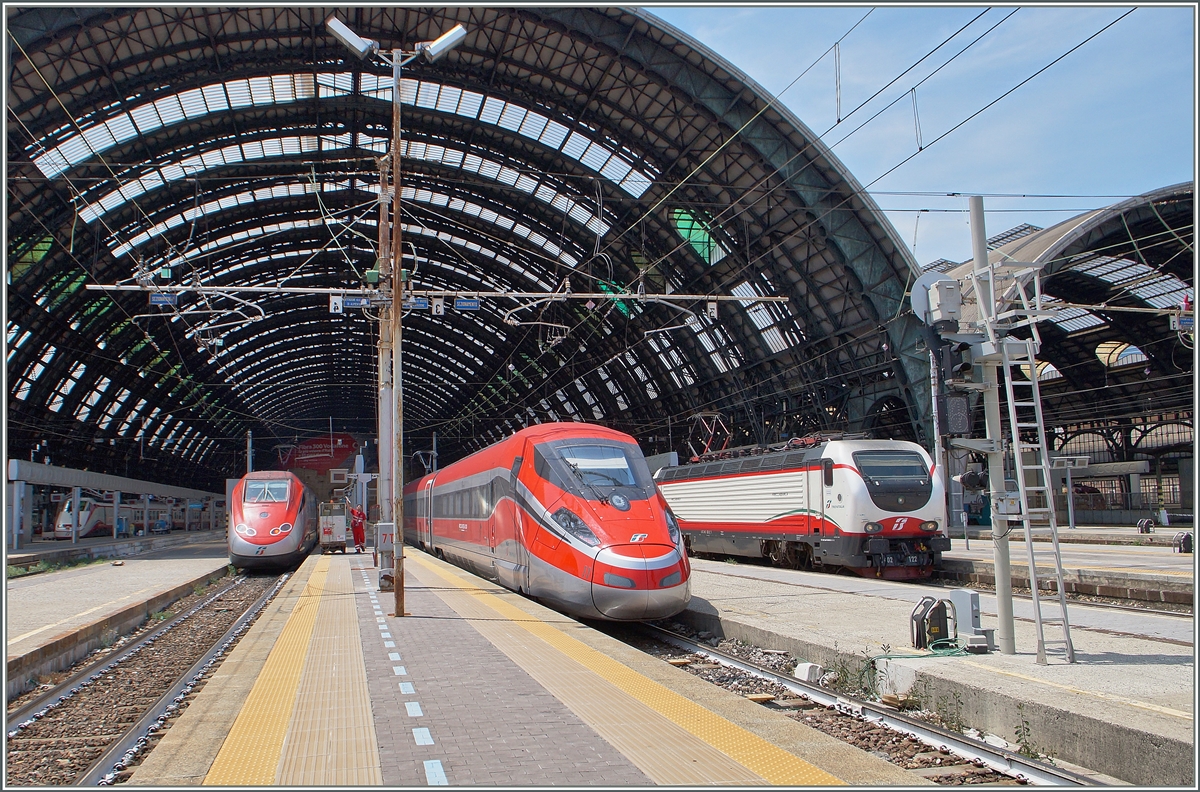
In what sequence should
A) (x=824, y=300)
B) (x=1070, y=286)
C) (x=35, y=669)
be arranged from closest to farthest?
(x=35, y=669) → (x=824, y=300) → (x=1070, y=286)

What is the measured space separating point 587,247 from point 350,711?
131ft

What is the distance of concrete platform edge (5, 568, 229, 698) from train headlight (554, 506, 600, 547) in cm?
709

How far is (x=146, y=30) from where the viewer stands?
3117 centimetres

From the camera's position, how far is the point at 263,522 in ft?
89.4

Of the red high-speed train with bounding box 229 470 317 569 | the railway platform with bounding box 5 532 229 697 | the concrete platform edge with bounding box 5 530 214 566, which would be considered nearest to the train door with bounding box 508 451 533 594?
the railway platform with bounding box 5 532 229 697

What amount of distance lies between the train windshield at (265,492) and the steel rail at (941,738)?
2024 cm

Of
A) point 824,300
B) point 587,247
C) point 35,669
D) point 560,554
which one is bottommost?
point 35,669

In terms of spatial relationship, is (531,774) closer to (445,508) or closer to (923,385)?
(445,508)

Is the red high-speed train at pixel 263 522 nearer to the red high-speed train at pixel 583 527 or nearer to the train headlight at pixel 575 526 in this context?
the red high-speed train at pixel 583 527

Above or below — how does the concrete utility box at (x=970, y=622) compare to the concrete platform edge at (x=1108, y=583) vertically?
above

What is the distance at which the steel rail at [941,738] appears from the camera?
664cm

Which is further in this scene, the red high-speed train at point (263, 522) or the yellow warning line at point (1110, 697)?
the red high-speed train at point (263, 522)

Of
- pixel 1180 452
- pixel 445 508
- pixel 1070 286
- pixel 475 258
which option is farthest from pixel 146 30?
pixel 1180 452

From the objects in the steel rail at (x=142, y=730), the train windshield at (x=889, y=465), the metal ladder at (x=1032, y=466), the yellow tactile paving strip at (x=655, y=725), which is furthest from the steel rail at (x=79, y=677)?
the train windshield at (x=889, y=465)
